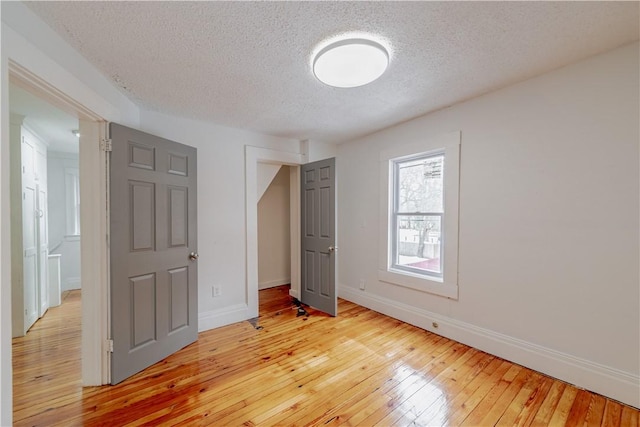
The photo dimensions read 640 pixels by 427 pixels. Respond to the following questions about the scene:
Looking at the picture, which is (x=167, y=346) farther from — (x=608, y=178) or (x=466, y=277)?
(x=608, y=178)

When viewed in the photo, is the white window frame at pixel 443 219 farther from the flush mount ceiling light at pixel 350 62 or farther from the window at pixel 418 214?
the flush mount ceiling light at pixel 350 62

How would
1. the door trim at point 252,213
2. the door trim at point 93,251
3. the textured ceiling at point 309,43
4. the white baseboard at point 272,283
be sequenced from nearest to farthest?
the textured ceiling at point 309,43
the door trim at point 93,251
the door trim at point 252,213
the white baseboard at point 272,283

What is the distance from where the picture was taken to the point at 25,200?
105 inches

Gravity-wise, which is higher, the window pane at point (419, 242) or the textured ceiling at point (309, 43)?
the textured ceiling at point (309, 43)

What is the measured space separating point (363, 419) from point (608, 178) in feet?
7.43

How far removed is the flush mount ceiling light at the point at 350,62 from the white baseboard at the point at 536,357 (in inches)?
94.9

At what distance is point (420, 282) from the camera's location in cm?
281

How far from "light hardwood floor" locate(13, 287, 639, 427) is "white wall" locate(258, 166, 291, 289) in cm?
191

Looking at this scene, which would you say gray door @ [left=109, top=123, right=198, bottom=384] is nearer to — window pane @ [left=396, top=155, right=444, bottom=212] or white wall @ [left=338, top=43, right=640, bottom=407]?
window pane @ [left=396, top=155, right=444, bottom=212]

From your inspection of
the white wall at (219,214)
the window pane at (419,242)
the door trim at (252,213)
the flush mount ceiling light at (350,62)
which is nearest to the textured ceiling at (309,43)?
the flush mount ceiling light at (350,62)

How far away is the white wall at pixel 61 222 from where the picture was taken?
4164mm

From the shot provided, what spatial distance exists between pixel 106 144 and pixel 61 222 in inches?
145

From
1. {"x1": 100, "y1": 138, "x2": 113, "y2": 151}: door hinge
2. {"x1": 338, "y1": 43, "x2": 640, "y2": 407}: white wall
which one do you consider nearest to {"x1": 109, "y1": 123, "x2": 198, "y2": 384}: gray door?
{"x1": 100, "y1": 138, "x2": 113, "y2": 151}: door hinge

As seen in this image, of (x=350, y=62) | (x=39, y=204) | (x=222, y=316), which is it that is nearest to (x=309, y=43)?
(x=350, y=62)
